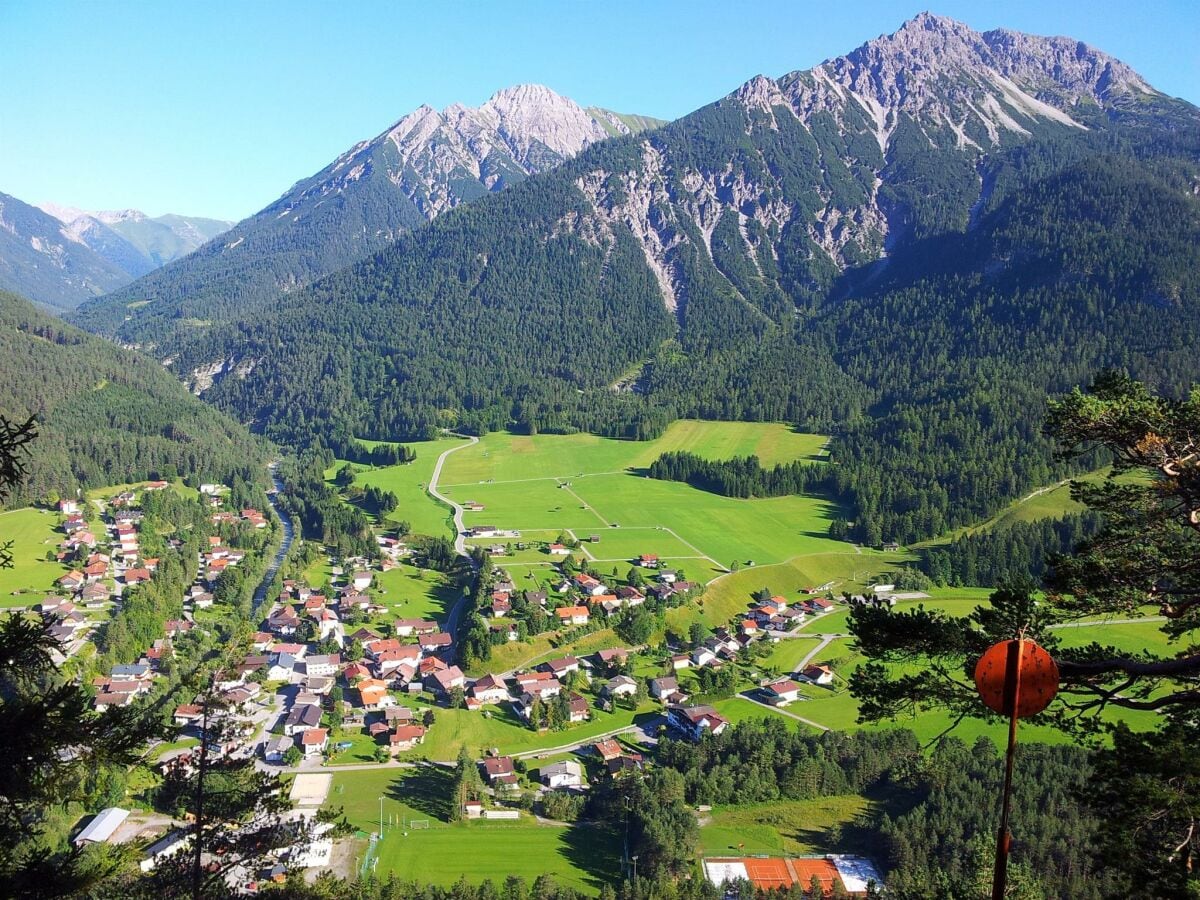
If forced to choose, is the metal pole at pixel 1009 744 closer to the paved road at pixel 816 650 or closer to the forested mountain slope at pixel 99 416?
the paved road at pixel 816 650

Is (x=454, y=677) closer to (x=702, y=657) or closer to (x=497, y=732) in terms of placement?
(x=497, y=732)

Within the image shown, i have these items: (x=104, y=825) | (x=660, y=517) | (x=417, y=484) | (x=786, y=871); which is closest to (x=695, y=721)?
(x=786, y=871)

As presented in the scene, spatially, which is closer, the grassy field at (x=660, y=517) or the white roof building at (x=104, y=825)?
the white roof building at (x=104, y=825)

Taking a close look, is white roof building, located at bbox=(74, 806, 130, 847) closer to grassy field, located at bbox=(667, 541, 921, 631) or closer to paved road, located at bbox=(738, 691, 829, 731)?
paved road, located at bbox=(738, 691, 829, 731)

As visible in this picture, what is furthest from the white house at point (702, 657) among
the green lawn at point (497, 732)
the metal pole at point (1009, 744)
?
the metal pole at point (1009, 744)

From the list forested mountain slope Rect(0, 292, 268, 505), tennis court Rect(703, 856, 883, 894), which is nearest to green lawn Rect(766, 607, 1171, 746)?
tennis court Rect(703, 856, 883, 894)
